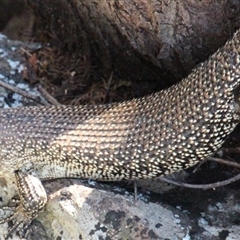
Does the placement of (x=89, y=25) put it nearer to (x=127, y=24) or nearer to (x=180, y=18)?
(x=127, y=24)

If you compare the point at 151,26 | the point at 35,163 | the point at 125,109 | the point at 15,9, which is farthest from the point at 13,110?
the point at 15,9

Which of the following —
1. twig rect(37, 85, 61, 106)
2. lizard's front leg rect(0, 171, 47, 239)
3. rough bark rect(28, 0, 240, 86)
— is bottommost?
lizard's front leg rect(0, 171, 47, 239)

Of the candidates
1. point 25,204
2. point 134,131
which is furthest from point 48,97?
point 134,131

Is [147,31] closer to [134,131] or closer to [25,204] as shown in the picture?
[134,131]

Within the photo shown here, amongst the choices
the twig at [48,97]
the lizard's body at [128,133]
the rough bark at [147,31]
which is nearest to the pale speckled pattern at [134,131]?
the lizard's body at [128,133]

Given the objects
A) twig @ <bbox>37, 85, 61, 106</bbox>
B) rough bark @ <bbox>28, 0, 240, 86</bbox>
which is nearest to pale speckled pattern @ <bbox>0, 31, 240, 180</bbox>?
rough bark @ <bbox>28, 0, 240, 86</bbox>

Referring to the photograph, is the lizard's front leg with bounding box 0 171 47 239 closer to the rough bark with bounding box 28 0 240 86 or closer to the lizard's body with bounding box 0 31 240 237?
the lizard's body with bounding box 0 31 240 237
